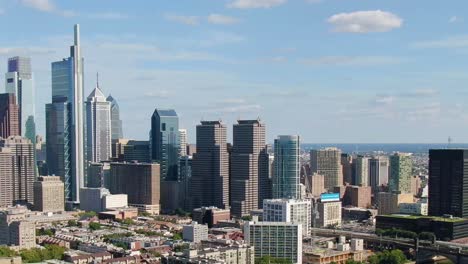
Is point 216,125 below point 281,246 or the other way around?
the other way around

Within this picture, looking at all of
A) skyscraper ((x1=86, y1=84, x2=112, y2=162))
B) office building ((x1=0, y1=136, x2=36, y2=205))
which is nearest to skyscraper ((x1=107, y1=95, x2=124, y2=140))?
skyscraper ((x1=86, y1=84, x2=112, y2=162))

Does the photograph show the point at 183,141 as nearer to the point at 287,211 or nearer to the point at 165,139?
the point at 165,139

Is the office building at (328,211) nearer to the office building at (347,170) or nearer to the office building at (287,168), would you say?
the office building at (287,168)

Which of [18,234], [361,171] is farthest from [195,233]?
[361,171]

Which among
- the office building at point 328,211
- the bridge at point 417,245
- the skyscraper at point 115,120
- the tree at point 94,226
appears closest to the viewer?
the bridge at point 417,245

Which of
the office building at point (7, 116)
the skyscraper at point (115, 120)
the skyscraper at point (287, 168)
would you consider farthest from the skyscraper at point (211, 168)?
the skyscraper at point (115, 120)

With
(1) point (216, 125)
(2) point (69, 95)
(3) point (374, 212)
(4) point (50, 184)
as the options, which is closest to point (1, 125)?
(2) point (69, 95)

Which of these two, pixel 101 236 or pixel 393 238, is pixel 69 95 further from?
pixel 393 238
